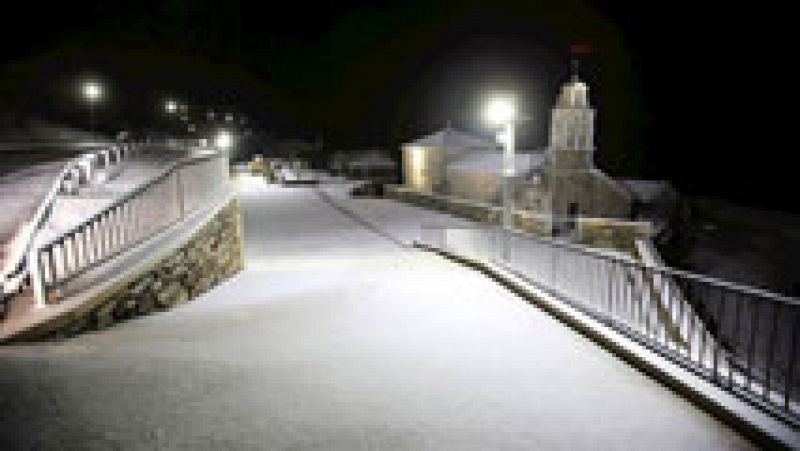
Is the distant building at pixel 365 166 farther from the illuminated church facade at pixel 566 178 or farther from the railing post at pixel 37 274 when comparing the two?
the railing post at pixel 37 274

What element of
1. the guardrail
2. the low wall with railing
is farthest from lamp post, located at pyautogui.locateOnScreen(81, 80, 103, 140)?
the low wall with railing

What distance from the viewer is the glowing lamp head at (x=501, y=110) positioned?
14734 millimetres

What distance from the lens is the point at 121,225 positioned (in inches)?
400

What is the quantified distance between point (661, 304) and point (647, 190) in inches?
1615

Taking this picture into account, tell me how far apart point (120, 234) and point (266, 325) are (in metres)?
3.36

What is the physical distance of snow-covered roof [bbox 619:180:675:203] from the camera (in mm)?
46834

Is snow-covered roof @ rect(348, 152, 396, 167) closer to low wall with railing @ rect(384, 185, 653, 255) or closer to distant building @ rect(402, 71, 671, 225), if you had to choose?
distant building @ rect(402, 71, 671, 225)

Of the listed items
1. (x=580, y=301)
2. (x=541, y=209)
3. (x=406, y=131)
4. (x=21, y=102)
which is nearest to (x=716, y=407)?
(x=580, y=301)

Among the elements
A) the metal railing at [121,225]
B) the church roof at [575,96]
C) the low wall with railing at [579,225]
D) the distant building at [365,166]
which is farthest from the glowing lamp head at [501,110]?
the distant building at [365,166]

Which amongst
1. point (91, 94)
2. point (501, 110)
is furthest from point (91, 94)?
point (501, 110)

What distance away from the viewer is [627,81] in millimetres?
113500

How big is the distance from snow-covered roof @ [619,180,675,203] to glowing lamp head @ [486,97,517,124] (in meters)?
33.5

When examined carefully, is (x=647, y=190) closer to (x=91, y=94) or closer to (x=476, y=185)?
(x=476, y=185)

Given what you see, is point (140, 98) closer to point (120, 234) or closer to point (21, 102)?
point (21, 102)
